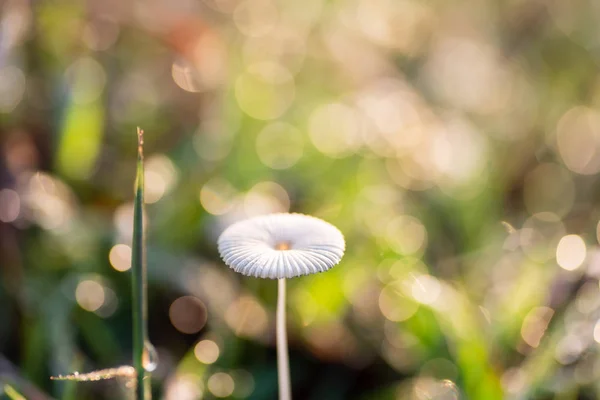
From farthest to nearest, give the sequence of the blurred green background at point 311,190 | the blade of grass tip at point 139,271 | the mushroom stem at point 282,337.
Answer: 1. the blurred green background at point 311,190
2. the mushroom stem at point 282,337
3. the blade of grass tip at point 139,271

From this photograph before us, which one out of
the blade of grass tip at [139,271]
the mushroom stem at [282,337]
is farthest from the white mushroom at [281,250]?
the blade of grass tip at [139,271]

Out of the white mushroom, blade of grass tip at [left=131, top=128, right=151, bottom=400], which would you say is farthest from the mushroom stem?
blade of grass tip at [left=131, top=128, right=151, bottom=400]

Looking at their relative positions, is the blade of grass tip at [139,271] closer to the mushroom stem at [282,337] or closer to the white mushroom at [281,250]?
the white mushroom at [281,250]

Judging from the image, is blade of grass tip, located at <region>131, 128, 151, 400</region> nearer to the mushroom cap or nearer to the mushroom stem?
the mushroom cap

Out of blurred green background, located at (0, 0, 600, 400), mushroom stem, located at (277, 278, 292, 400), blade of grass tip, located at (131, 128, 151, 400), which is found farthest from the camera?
blurred green background, located at (0, 0, 600, 400)

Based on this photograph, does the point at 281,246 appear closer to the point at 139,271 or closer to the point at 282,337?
the point at 282,337
